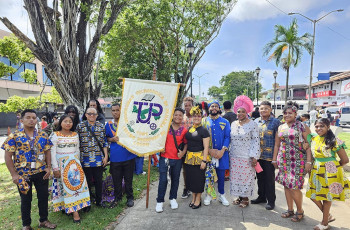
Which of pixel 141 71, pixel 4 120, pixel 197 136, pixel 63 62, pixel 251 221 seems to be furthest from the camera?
pixel 4 120

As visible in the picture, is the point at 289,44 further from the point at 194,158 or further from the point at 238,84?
the point at 238,84

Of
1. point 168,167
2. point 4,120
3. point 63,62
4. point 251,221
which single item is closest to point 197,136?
point 168,167

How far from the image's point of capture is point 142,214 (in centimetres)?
362

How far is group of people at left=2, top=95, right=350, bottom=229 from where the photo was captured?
2977 millimetres

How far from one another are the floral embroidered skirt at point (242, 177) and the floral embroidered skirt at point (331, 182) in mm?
982

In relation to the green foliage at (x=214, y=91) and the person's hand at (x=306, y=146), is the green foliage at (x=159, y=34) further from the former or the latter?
the green foliage at (x=214, y=91)

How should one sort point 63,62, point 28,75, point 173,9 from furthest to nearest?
point 173,9
point 28,75
point 63,62

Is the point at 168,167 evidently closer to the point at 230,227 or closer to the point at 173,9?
the point at 230,227

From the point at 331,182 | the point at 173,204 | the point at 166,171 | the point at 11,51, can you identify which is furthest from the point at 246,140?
the point at 11,51

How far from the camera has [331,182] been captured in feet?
9.70

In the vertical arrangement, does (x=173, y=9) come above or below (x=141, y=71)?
above

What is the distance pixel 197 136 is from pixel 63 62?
4891mm

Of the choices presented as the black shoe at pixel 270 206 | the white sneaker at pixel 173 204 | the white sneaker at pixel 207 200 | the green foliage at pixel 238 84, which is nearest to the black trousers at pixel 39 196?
the white sneaker at pixel 173 204

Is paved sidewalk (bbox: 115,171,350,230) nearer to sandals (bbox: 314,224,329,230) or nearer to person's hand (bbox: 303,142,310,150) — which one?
sandals (bbox: 314,224,329,230)
